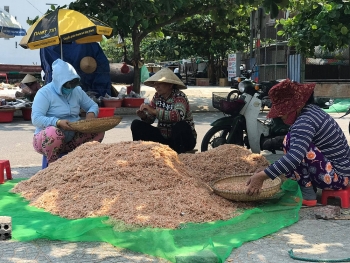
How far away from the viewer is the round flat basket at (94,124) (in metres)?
4.96

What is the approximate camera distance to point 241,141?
244 inches

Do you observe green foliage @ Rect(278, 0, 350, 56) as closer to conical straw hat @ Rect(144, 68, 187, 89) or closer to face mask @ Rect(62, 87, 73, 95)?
conical straw hat @ Rect(144, 68, 187, 89)

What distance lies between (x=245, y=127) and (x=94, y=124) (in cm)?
204

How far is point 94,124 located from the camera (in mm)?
5027

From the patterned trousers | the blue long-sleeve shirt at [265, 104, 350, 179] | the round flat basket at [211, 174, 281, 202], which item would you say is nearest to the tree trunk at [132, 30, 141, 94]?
the round flat basket at [211, 174, 281, 202]

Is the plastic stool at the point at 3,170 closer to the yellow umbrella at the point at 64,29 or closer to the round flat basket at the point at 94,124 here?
the round flat basket at the point at 94,124

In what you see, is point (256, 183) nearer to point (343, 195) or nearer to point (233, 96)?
point (343, 195)

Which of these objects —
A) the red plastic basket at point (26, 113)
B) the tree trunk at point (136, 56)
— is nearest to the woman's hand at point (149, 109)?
the red plastic basket at point (26, 113)

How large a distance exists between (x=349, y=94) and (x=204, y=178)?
1174 centimetres

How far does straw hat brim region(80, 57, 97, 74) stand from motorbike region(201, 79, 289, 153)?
21.1 feet

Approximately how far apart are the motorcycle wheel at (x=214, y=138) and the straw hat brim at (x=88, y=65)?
651 centimetres

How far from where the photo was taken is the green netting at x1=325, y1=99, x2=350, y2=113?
1327 centimetres

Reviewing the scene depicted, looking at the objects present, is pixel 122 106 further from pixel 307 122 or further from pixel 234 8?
pixel 307 122

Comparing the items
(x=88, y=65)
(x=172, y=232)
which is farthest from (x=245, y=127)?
(x=88, y=65)
